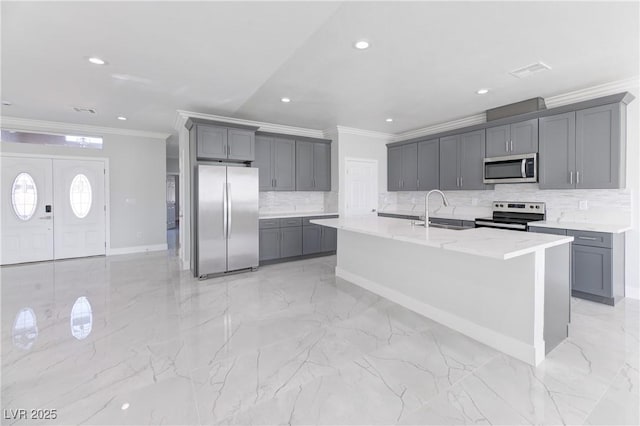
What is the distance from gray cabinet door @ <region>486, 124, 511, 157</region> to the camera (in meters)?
4.47

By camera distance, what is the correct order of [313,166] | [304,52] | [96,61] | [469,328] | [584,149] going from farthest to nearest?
[313,166]
[584,149]
[96,61]
[304,52]
[469,328]

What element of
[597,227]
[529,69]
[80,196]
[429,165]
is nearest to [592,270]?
[597,227]

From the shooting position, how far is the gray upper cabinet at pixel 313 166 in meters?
5.90

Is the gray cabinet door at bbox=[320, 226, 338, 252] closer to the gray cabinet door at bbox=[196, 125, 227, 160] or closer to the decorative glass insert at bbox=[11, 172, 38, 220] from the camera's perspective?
the gray cabinet door at bbox=[196, 125, 227, 160]

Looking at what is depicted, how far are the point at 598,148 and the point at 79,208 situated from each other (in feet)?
27.9

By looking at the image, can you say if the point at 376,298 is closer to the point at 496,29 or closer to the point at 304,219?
the point at 304,219

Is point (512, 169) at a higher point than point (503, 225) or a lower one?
higher

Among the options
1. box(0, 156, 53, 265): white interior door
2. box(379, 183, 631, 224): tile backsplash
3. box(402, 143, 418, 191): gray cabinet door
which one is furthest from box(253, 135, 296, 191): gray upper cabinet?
Answer: box(0, 156, 53, 265): white interior door

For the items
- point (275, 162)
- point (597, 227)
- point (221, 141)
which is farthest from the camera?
point (275, 162)

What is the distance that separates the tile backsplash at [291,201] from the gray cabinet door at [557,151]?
389 cm

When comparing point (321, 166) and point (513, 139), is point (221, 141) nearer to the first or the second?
point (321, 166)

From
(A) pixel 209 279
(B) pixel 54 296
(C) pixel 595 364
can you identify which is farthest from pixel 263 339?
(B) pixel 54 296

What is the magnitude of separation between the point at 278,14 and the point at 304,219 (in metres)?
3.80

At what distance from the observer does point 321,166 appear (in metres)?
6.15
